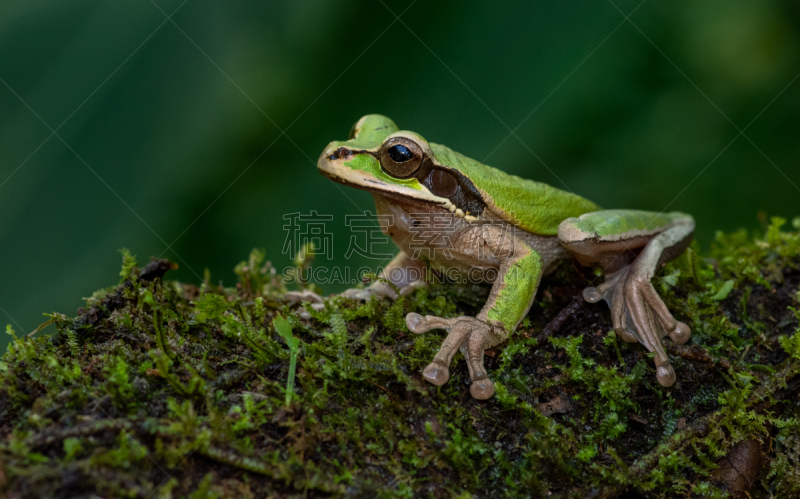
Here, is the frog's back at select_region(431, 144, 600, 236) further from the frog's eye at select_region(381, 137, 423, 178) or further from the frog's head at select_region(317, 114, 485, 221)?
the frog's eye at select_region(381, 137, 423, 178)

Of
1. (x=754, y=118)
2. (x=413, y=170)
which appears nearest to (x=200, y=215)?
(x=413, y=170)

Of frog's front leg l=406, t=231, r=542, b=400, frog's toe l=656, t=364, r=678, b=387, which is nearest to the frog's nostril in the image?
frog's front leg l=406, t=231, r=542, b=400

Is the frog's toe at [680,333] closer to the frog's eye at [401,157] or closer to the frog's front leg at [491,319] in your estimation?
the frog's front leg at [491,319]

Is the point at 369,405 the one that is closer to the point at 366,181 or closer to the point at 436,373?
the point at 436,373

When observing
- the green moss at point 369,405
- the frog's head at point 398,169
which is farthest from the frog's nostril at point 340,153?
the green moss at point 369,405

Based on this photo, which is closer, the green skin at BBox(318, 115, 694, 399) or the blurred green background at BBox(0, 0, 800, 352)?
the green skin at BBox(318, 115, 694, 399)

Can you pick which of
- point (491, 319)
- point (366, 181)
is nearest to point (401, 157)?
point (366, 181)
